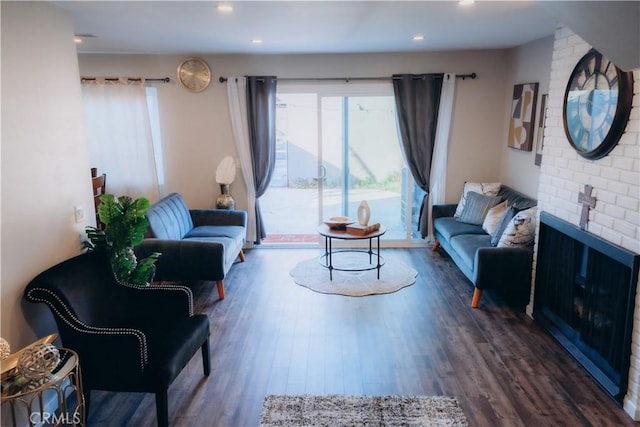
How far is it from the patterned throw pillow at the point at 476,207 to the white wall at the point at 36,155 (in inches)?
159

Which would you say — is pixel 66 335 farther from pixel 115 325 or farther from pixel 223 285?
→ pixel 223 285

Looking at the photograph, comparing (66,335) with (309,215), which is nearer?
(66,335)

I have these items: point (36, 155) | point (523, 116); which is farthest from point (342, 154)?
point (36, 155)

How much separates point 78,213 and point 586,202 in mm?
3420

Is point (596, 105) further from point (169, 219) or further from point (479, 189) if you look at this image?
point (169, 219)

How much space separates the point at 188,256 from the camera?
4.36 m

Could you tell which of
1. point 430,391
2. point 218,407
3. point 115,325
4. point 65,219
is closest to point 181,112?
point 65,219

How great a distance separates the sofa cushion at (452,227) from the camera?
16.7ft

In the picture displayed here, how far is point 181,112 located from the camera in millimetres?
5812

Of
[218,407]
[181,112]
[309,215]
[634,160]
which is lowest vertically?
[218,407]

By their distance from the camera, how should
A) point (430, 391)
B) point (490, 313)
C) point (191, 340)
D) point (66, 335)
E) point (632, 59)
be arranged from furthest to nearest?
point (490, 313) → point (430, 391) → point (191, 340) → point (66, 335) → point (632, 59)

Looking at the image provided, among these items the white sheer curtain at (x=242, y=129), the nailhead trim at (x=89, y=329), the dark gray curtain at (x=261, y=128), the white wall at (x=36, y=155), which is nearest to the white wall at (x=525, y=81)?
the dark gray curtain at (x=261, y=128)

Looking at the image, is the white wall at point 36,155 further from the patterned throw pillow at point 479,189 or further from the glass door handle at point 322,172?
the patterned throw pillow at point 479,189

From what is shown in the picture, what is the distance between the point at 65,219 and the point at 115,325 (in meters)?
0.75
